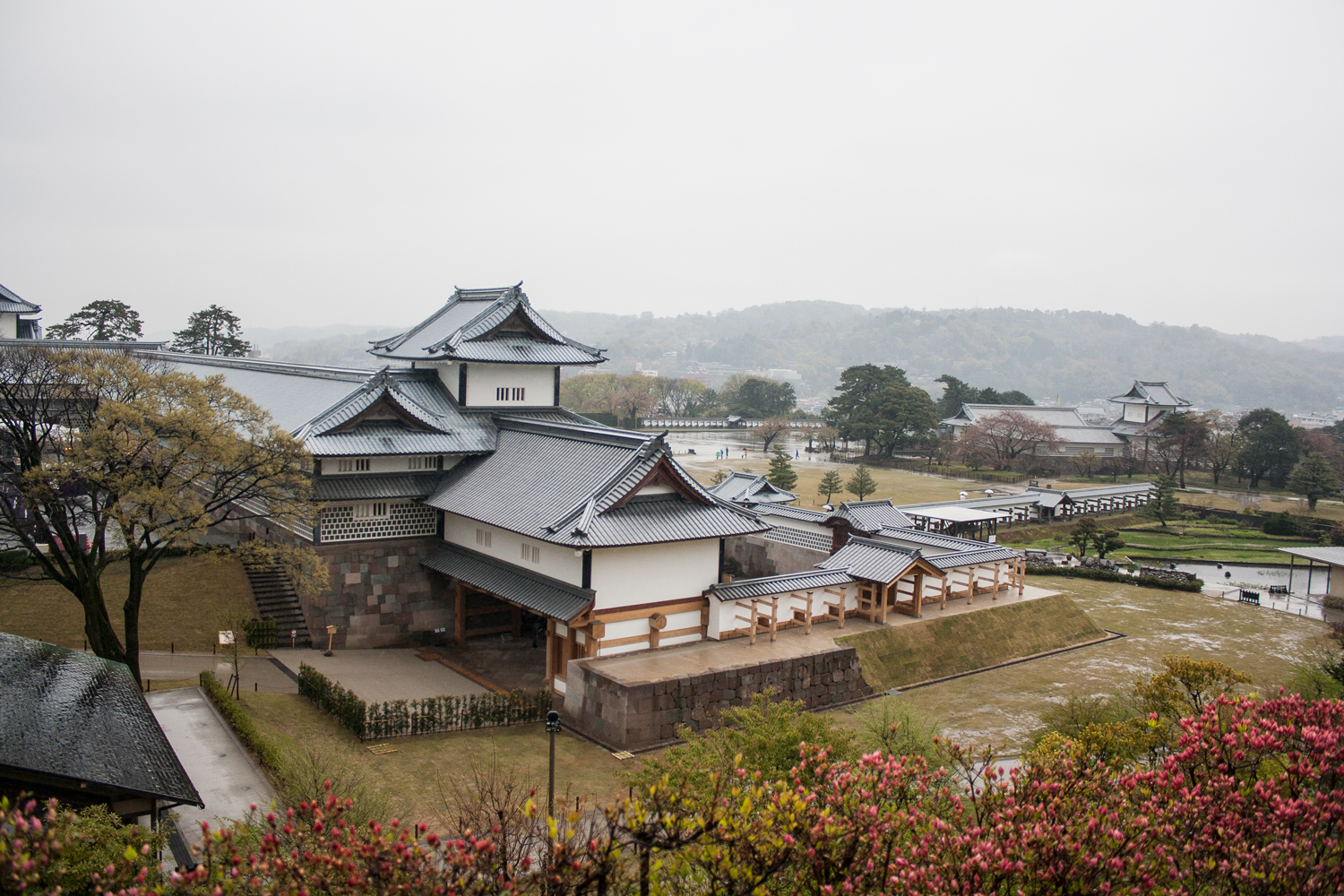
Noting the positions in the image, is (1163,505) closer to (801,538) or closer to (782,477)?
(782,477)

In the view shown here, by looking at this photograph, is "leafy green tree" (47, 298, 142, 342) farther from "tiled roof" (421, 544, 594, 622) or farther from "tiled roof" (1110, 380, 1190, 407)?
"tiled roof" (1110, 380, 1190, 407)

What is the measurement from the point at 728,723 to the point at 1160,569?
112 ft

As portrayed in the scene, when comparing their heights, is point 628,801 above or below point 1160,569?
above

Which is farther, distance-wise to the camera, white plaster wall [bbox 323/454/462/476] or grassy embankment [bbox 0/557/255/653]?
white plaster wall [bbox 323/454/462/476]

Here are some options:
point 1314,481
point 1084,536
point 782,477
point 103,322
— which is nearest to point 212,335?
point 103,322

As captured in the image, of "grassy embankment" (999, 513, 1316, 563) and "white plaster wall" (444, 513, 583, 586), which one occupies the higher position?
"white plaster wall" (444, 513, 583, 586)

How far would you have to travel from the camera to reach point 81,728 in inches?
→ 514

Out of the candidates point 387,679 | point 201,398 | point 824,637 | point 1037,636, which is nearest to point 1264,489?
point 1037,636

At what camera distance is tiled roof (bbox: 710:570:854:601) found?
25641 mm

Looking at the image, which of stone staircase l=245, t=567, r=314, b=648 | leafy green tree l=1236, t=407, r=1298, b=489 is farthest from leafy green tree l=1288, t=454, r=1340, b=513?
stone staircase l=245, t=567, r=314, b=648

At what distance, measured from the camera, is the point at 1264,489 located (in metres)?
78.4

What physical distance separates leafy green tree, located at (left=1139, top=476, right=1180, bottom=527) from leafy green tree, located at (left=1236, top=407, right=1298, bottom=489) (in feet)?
55.9

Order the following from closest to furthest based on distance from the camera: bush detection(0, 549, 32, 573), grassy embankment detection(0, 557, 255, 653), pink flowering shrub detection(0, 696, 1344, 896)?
1. pink flowering shrub detection(0, 696, 1344, 896)
2. grassy embankment detection(0, 557, 255, 653)
3. bush detection(0, 549, 32, 573)

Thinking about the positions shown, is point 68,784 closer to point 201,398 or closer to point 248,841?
point 248,841
